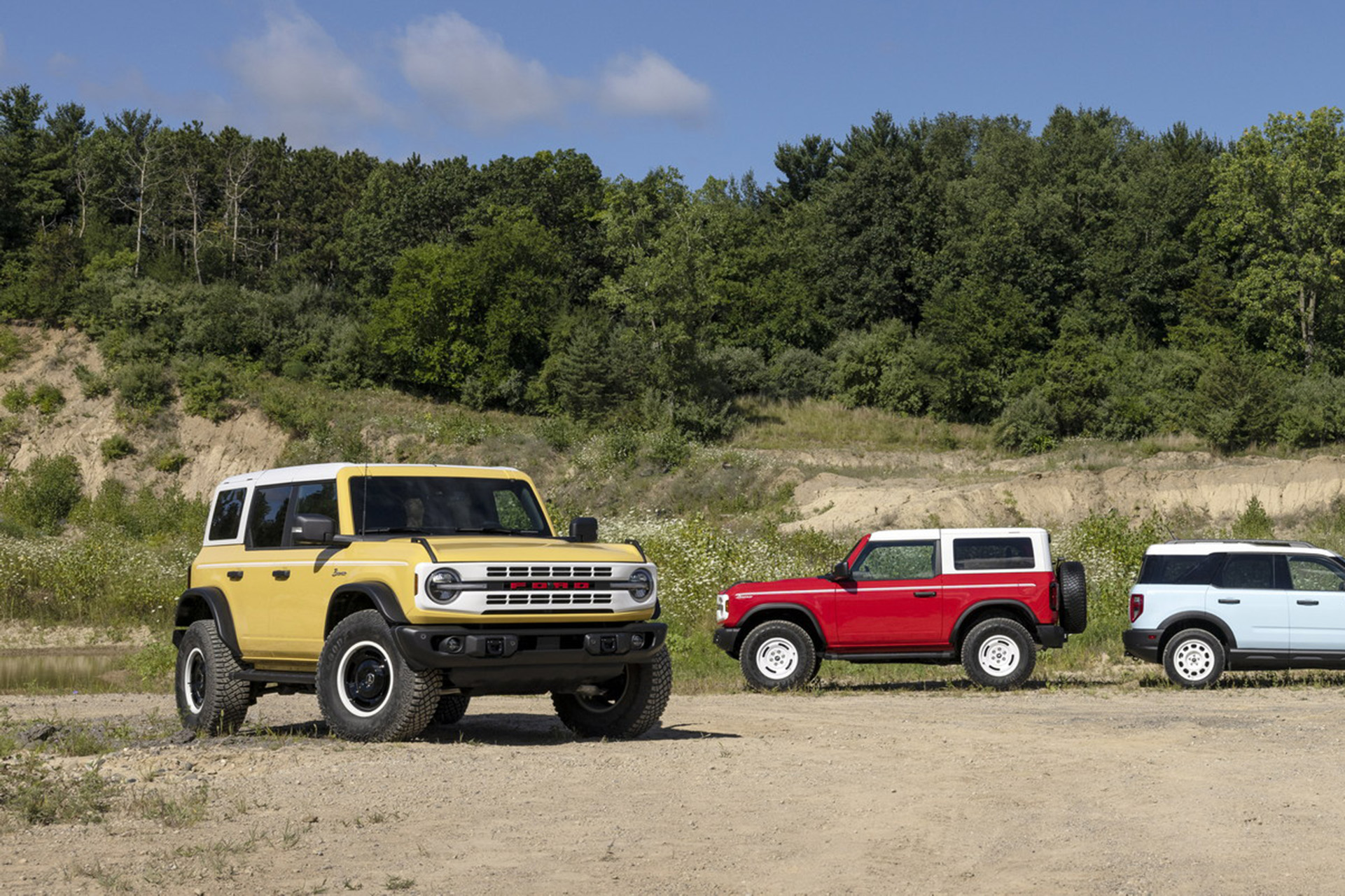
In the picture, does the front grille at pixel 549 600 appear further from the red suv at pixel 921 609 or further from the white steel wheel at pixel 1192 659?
the white steel wheel at pixel 1192 659

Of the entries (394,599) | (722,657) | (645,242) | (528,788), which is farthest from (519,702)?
(645,242)

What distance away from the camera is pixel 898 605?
61.7 ft

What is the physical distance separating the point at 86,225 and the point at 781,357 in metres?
37.8

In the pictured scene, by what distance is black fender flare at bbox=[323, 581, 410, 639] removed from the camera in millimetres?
10961

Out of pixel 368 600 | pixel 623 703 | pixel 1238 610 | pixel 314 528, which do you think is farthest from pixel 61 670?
pixel 1238 610

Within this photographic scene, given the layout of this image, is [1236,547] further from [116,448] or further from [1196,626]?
[116,448]

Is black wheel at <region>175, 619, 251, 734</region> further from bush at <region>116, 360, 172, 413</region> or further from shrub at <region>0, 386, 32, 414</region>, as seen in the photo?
shrub at <region>0, 386, 32, 414</region>

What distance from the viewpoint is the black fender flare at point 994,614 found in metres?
18.5

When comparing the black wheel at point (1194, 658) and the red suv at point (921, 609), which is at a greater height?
the red suv at point (921, 609)

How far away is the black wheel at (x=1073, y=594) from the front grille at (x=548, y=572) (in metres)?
9.10

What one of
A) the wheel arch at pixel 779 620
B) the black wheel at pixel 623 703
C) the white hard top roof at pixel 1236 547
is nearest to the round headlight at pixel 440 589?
the black wheel at pixel 623 703

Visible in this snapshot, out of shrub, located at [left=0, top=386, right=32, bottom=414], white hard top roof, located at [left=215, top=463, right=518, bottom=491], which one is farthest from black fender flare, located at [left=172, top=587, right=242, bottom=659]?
shrub, located at [left=0, top=386, right=32, bottom=414]

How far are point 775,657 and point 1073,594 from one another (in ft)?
13.3

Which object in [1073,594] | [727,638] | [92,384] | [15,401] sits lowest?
[727,638]
